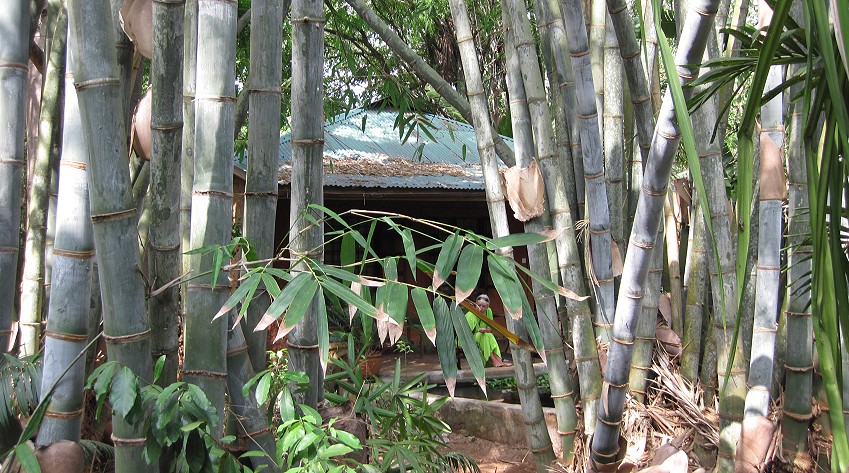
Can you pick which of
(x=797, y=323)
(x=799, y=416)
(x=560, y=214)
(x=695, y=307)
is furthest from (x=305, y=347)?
(x=695, y=307)

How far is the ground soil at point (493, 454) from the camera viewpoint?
4215 mm

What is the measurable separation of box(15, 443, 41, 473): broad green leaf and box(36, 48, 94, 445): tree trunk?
157 mm

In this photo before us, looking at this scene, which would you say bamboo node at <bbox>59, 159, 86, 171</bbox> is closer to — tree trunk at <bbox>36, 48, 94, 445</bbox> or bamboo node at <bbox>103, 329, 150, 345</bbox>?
tree trunk at <bbox>36, 48, 94, 445</bbox>

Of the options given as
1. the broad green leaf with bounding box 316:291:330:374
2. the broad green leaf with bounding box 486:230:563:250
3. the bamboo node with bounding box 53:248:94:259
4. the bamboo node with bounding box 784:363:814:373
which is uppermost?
the broad green leaf with bounding box 486:230:563:250

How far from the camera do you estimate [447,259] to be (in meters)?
1.42

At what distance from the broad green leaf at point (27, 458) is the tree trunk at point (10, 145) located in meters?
0.40

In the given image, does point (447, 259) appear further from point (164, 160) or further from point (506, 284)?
point (164, 160)

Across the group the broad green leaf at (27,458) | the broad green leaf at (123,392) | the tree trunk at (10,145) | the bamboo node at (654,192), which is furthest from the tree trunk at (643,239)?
the tree trunk at (10,145)

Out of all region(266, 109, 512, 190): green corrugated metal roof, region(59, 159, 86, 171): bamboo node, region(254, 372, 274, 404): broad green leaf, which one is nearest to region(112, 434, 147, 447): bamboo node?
region(254, 372, 274, 404): broad green leaf

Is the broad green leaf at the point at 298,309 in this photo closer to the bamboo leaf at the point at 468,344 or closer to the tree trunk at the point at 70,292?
the bamboo leaf at the point at 468,344

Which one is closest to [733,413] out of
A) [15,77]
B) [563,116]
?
[563,116]

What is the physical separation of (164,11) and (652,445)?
2.31 metres

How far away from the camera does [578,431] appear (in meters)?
2.82

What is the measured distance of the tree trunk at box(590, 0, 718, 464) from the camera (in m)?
1.45
